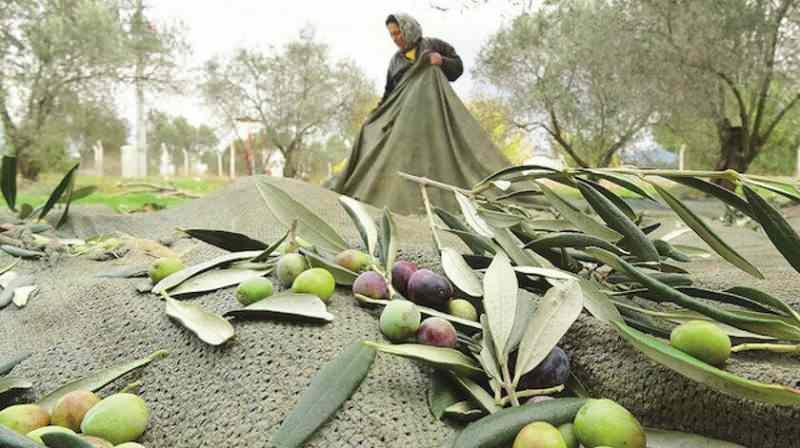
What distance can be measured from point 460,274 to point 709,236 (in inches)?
9.4

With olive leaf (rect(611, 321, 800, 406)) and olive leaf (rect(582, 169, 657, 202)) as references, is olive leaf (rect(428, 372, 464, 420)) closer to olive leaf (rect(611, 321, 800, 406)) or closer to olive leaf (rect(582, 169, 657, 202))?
olive leaf (rect(611, 321, 800, 406))

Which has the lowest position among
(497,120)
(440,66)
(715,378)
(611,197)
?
(715,378)

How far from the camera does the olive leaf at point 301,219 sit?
0.73 meters

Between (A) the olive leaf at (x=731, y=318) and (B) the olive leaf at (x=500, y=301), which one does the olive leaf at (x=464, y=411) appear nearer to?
(B) the olive leaf at (x=500, y=301)

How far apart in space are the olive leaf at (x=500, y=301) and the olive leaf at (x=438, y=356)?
0.09 feet

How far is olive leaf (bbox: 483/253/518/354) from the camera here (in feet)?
1.40

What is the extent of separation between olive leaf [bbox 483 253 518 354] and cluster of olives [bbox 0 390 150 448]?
0.91 feet

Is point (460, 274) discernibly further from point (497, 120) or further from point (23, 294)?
point (497, 120)

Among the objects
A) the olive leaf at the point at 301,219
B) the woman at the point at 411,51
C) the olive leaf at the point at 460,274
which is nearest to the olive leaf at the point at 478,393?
the olive leaf at the point at 460,274

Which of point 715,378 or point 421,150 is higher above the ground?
point 421,150

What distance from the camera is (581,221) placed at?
1.96ft

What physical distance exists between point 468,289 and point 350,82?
12394 millimetres

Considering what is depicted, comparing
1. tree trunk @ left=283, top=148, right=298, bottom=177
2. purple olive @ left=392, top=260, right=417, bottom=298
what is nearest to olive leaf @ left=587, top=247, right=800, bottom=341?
purple olive @ left=392, top=260, right=417, bottom=298

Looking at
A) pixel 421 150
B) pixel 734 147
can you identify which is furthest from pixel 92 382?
pixel 734 147
